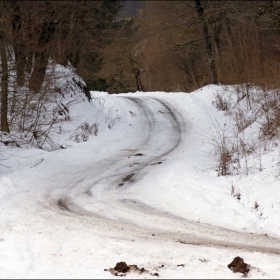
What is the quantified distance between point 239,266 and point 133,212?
342 centimetres

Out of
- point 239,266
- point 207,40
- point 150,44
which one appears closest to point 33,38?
point 239,266

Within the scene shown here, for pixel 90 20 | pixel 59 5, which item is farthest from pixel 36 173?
pixel 90 20

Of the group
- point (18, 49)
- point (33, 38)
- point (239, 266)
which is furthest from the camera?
point (33, 38)

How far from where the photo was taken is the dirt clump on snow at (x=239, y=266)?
5.08 m

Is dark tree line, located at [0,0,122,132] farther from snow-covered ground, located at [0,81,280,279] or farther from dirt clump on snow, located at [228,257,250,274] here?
dirt clump on snow, located at [228,257,250,274]

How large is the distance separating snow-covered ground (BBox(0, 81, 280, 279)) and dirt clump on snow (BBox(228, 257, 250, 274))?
9 cm

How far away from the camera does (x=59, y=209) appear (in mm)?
8609

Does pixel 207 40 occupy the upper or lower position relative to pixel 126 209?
upper

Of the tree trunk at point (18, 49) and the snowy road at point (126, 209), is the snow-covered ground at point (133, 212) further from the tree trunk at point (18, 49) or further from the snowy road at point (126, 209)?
the tree trunk at point (18, 49)

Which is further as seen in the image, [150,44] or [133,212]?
[150,44]

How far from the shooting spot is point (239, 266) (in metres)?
5.16

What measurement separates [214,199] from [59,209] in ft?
10.2

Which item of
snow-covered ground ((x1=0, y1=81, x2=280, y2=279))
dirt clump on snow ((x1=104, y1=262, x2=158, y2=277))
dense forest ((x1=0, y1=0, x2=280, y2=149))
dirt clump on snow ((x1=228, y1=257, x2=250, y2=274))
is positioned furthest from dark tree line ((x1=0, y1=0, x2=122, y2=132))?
dirt clump on snow ((x1=228, y1=257, x2=250, y2=274))

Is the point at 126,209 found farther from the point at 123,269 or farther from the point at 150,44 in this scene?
the point at 150,44
